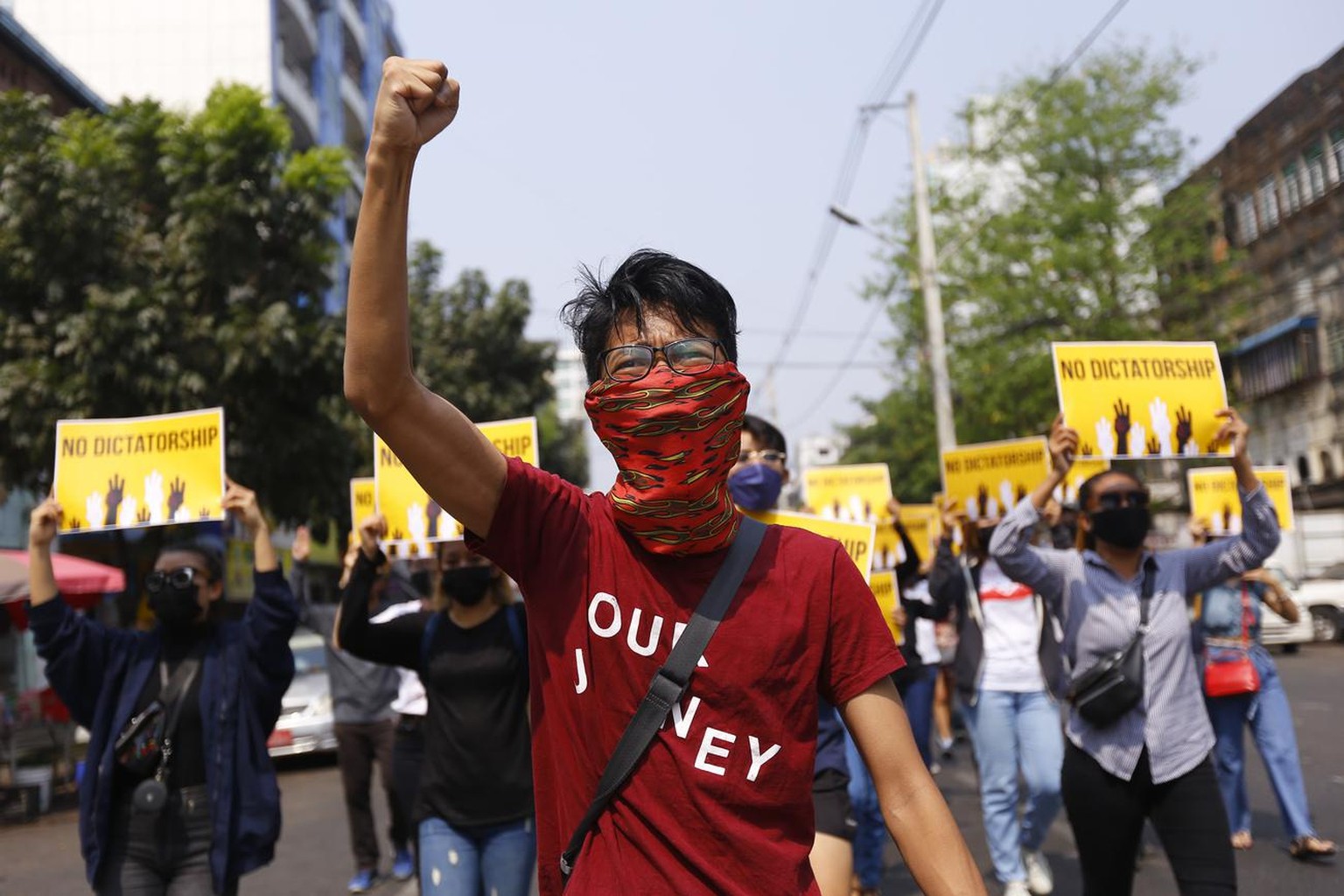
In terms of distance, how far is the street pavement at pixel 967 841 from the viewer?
23.7 ft

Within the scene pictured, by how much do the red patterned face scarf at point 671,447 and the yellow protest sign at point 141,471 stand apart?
12.3ft

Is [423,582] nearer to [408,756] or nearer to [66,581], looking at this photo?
[408,756]

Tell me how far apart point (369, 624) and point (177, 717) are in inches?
30.6

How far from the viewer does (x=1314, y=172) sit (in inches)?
1398

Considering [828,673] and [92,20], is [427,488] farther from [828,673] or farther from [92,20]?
[92,20]

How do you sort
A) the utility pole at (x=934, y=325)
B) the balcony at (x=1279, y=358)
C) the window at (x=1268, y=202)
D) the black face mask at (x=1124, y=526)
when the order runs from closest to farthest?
the black face mask at (x=1124, y=526) → the utility pole at (x=934, y=325) → the balcony at (x=1279, y=358) → the window at (x=1268, y=202)

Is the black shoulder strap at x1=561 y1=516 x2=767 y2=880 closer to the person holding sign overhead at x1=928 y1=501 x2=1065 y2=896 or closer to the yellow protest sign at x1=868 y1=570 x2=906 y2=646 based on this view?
the person holding sign overhead at x1=928 y1=501 x2=1065 y2=896

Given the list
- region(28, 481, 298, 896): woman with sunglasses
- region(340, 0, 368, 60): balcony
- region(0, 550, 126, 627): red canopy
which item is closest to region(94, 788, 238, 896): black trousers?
region(28, 481, 298, 896): woman with sunglasses

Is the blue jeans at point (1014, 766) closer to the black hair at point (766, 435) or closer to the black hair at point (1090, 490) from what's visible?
the black hair at point (1090, 490)

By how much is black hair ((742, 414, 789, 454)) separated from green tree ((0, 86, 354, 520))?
11214 millimetres

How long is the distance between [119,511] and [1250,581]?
633 cm

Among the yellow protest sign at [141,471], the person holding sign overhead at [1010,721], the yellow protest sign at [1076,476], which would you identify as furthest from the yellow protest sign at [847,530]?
the yellow protest sign at [141,471]

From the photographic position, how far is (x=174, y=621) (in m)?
4.72

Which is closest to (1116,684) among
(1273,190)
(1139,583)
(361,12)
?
(1139,583)
